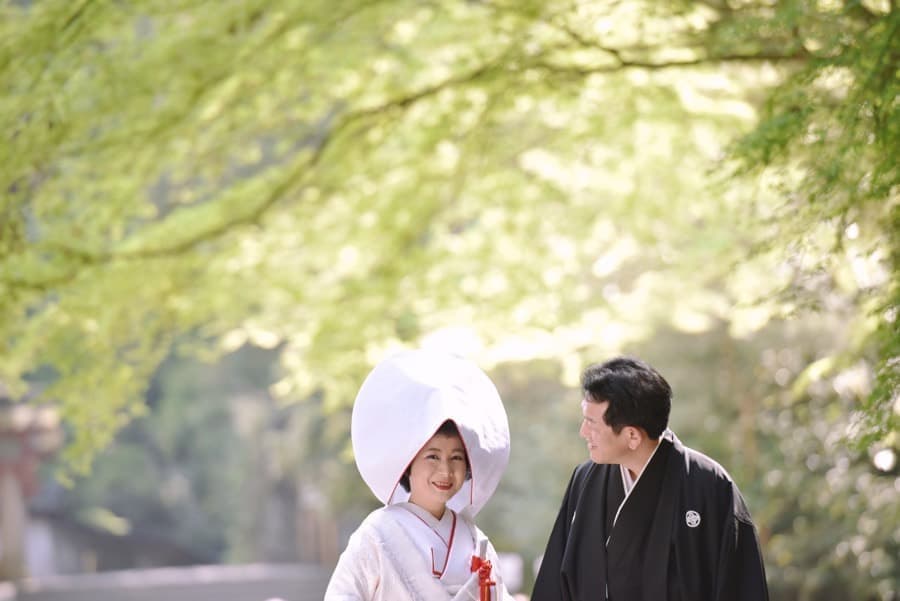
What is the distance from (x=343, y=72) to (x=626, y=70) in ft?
5.10

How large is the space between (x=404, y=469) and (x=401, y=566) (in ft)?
0.81

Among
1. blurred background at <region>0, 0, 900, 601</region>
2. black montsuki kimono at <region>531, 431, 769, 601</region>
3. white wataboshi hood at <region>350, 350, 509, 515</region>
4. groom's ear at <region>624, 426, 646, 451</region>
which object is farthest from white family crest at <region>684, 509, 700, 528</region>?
blurred background at <region>0, 0, 900, 601</region>

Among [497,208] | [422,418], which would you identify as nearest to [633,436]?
[422,418]

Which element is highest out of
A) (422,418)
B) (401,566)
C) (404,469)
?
(422,418)

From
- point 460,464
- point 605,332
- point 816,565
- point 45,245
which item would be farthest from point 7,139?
point 816,565

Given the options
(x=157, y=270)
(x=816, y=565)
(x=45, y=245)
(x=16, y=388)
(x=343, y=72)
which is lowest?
(x=816, y=565)

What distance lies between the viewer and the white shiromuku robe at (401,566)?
3.44 meters

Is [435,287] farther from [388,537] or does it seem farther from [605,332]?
[388,537]

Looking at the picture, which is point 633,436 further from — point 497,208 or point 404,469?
point 497,208

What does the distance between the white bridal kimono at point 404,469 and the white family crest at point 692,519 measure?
0.51m

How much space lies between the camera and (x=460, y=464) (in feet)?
11.7

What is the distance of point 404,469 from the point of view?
3492 mm

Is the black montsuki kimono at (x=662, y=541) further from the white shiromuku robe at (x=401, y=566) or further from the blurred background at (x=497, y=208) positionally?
the blurred background at (x=497, y=208)

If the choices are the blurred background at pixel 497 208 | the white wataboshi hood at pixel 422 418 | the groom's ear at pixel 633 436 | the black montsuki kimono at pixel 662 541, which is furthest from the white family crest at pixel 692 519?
the blurred background at pixel 497 208
